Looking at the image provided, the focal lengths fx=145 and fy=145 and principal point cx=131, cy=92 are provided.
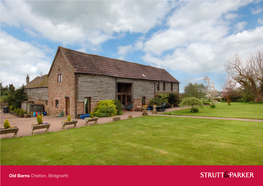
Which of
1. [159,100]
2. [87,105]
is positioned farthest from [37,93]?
[159,100]

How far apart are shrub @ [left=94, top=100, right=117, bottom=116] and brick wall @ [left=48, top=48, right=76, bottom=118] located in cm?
286

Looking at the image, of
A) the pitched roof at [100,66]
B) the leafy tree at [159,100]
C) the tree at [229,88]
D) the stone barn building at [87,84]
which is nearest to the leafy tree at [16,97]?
the stone barn building at [87,84]

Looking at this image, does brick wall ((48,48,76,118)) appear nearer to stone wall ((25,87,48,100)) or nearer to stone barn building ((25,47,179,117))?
stone barn building ((25,47,179,117))

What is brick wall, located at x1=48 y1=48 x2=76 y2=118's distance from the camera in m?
16.6

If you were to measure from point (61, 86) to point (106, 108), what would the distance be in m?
6.76

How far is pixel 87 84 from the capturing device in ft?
56.3

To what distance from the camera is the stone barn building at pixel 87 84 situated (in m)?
16.7

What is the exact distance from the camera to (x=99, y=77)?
18391mm

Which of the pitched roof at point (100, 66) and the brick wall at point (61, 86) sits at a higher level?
the pitched roof at point (100, 66)
